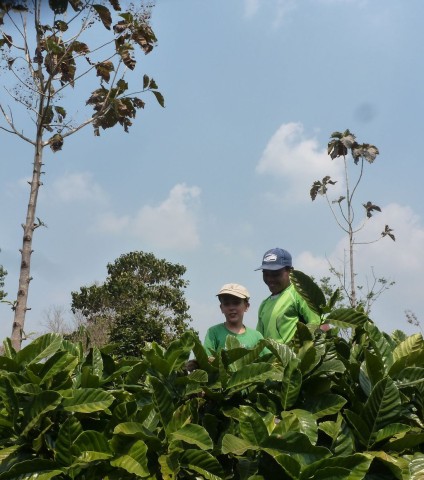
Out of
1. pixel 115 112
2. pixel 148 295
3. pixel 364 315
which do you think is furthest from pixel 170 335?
pixel 364 315

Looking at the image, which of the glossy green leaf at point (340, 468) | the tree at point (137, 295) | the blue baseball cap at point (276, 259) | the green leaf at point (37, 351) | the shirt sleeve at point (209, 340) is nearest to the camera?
the glossy green leaf at point (340, 468)

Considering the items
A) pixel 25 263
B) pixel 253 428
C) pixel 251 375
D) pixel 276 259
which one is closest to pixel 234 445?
pixel 253 428

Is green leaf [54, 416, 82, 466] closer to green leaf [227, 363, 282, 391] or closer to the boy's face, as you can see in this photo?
green leaf [227, 363, 282, 391]

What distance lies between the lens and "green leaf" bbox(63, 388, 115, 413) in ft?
6.74

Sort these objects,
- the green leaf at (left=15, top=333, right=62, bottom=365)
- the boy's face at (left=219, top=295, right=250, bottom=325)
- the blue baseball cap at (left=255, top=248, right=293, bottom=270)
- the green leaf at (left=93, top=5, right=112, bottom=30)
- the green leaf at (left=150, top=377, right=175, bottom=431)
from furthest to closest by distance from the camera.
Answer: the green leaf at (left=93, top=5, right=112, bottom=30)
the blue baseball cap at (left=255, top=248, right=293, bottom=270)
the boy's face at (left=219, top=295, right=250, bottom=325)
the green leaf at (left=15, top=333, right=62, bottom=365)
the green leaf at (left=150, top=377, right=175, bottom=431)

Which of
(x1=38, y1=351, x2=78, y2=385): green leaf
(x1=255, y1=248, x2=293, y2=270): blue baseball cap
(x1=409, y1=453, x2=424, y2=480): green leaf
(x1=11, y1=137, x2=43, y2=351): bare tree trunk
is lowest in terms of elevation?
(x1=409, y1=453, x2=424, y2=480): green leaf

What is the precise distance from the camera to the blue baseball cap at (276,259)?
4.21 m

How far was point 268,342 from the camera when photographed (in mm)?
2252

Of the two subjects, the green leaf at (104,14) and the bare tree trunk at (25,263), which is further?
the green leaf at (104,14)

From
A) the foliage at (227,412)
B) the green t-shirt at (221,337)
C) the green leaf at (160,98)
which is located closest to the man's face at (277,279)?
the green t-shirt at (221,337)

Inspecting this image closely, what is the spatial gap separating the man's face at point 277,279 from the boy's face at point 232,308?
0.32 metres

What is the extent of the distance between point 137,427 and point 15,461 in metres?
0.41

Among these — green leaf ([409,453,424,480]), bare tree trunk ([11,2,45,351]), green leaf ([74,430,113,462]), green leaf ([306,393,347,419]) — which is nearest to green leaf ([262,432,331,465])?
green leaf ([306,393,347,419])

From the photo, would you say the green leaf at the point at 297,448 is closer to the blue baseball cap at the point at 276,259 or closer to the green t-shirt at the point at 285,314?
the green t-shirt at the point at 285,314
